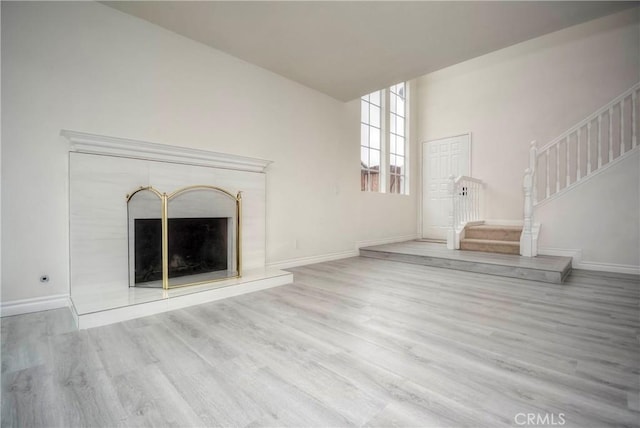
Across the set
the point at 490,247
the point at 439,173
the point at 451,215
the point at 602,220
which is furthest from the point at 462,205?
the point at 602,220

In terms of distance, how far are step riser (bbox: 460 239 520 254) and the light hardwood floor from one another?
186cm

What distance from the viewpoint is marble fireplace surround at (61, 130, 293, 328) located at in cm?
242

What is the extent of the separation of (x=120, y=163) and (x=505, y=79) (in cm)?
657

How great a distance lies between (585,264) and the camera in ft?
13.6

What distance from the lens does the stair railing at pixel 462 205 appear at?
5.02 m

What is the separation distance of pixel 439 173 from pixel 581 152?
240 centimetres

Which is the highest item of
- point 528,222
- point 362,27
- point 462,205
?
point 362,27

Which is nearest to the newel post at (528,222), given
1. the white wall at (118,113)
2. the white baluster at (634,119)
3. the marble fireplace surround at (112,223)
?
the white baluster at (634,119)

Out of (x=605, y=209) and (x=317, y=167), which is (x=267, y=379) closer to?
(x=317, y=167)

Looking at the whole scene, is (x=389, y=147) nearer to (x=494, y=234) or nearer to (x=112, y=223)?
(x=494, y=234)

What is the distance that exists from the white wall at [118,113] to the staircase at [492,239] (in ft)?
8.62

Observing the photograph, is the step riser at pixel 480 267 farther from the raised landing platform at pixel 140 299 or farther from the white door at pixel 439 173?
the raised landing platform at pixel 140 299

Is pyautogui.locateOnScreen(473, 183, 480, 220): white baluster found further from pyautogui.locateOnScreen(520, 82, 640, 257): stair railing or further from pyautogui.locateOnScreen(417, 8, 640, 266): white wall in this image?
pyautogui.locateOnScreen(520, 82, 640, 257): stair railing

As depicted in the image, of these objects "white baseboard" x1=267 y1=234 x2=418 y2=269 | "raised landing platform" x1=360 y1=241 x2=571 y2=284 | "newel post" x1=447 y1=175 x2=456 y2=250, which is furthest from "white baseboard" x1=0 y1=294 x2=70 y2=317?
"newel post" x1=447 y1=175 x2=456 y2=250
